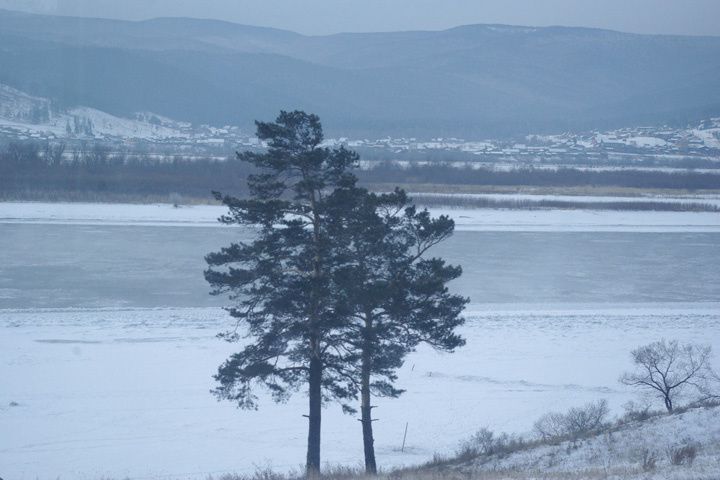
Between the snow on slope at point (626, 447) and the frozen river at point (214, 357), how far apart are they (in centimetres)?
193

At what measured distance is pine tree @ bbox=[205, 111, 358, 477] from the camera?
8.36 metres

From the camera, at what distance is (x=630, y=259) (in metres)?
24.8

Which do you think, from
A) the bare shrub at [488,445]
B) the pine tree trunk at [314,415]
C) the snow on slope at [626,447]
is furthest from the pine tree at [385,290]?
the snow on slope at [626,447]

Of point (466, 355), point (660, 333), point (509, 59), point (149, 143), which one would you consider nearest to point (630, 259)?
point (660, 333)

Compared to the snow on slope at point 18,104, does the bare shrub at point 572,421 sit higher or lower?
lower

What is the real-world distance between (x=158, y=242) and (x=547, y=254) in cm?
1200

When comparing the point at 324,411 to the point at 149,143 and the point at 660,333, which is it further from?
the point at 149,143

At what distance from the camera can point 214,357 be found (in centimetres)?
1364

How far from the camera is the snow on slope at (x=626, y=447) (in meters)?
7.43

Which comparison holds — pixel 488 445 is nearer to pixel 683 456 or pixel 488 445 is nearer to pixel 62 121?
pixel 683 456

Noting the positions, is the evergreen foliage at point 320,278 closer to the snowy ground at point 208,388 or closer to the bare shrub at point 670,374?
the snowy ground at point 208,388

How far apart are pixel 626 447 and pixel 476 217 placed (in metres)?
26.5

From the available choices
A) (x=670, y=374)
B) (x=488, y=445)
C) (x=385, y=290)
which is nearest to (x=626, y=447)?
(x=488, y=445)

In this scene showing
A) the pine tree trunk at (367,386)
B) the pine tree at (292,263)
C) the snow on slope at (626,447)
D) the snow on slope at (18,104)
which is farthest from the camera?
the snow on slope at (18,104)
